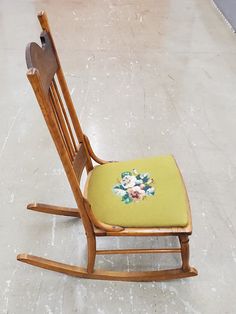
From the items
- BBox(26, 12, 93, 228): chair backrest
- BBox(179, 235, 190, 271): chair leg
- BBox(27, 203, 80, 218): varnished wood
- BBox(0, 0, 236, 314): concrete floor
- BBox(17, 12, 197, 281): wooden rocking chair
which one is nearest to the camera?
BBox(26, 12, 93, 228): chair backrest

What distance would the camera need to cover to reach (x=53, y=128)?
41.0 inches

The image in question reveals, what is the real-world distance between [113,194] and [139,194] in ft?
0.34

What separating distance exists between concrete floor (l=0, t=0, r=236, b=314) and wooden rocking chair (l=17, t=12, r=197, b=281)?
6 cm

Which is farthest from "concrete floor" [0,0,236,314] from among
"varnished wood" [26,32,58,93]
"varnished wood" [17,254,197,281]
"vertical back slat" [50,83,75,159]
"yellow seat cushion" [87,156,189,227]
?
"varnished wood" [26,32,58,93]

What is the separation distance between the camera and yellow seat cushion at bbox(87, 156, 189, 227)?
49.6 inches

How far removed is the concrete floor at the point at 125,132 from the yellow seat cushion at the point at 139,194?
1.25 ft

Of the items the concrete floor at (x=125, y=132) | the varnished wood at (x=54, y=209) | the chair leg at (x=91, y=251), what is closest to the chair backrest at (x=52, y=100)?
the chair leg at (x=91, y=251)

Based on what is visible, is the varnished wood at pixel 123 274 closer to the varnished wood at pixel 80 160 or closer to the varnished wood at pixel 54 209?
the varnished wood at pixel 54 209

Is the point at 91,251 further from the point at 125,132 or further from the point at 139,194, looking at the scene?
the point at 125,132

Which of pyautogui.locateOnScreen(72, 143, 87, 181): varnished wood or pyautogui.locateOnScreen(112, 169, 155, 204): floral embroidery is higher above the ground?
pyautogui.locateOnScreen(72, 143, 87, 181): varnished wood

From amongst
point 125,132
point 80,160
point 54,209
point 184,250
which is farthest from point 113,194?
point 125,132

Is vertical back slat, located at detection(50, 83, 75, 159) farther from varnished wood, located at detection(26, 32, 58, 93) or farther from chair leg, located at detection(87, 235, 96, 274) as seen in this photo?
chair leg, located at detection(87, 235, 96, 274)

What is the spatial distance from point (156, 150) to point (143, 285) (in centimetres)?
97

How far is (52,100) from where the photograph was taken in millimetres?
1206
